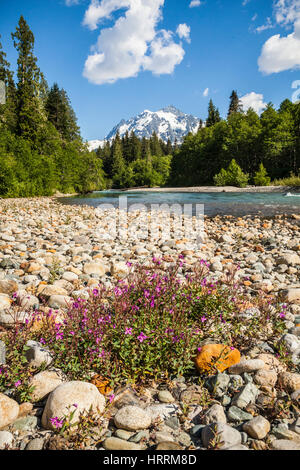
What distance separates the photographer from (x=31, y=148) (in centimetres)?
2939

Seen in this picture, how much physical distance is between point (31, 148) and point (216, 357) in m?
32.4

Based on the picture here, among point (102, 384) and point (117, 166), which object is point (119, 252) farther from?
point (117, 166)

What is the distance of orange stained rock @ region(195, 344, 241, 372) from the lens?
7.00 ft

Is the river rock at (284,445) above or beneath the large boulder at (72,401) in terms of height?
beneath

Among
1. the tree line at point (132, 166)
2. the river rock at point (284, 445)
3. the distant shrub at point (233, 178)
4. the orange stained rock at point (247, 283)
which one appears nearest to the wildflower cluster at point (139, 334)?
the river rock at point (284, 445)

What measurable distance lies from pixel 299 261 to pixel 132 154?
91.3 m

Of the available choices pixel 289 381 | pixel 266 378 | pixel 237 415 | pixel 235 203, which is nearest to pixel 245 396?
pixel 237 415

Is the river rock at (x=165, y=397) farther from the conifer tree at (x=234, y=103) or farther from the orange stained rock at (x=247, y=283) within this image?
the conifer tree at (x=234, y=103)

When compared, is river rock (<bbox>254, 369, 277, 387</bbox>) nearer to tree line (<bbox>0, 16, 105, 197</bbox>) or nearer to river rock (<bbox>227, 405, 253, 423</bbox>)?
river rock (<bbox>227, 405, 253, 423</bbox>)

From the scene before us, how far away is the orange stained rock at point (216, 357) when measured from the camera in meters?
2.13

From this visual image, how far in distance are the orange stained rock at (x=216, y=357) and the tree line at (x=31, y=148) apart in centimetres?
2047

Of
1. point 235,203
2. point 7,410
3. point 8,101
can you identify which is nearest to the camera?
point 7,410

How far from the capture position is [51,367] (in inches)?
78.4
